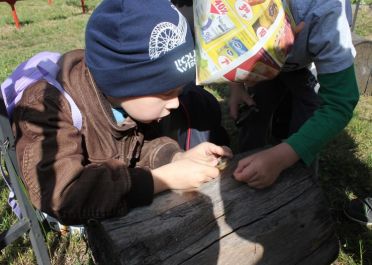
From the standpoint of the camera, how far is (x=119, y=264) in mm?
1376

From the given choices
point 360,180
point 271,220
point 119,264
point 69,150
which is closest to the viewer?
point 119,264

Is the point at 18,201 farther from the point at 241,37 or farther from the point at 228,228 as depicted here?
the point at 241,37

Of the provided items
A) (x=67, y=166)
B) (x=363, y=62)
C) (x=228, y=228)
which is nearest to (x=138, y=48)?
(x=67, y=166)

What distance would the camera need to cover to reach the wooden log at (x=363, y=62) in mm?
3807

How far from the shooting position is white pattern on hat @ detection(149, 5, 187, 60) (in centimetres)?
146

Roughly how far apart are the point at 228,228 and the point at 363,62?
3003 mm

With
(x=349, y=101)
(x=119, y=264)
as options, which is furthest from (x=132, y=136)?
(x=349, y=101)

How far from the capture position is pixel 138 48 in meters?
1.45

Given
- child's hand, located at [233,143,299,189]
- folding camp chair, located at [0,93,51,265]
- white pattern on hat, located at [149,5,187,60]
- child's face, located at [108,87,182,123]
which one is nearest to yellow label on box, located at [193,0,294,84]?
white pattern on hat, located at [149,5,187,60]

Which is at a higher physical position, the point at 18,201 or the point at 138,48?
the point at 138,48

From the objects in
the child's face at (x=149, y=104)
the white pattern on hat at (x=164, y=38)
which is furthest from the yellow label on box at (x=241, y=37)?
the child's face at (x=149, y=104)

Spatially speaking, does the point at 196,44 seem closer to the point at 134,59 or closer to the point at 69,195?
the point at 134,59

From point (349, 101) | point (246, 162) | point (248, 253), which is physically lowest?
point (248, 253)

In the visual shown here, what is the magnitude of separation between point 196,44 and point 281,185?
2.26 feet
